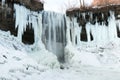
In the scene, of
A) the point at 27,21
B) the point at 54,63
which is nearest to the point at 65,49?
the point at 54,63

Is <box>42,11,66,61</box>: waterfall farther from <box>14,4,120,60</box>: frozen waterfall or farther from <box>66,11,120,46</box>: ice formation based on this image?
<box>66,11,120,46</box>: ice formation

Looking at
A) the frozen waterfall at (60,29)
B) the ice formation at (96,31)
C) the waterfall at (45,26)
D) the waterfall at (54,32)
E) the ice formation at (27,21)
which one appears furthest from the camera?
the ice formation at (96,31)

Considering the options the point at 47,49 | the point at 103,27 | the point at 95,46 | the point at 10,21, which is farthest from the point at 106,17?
the point at 10,21

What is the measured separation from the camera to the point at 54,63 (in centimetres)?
1348

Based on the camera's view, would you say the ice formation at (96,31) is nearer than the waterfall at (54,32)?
No

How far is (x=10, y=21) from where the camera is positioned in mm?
14156

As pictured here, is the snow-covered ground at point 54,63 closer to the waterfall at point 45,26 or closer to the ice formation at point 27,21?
the waterfall at point 45,26

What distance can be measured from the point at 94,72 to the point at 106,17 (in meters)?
5.00

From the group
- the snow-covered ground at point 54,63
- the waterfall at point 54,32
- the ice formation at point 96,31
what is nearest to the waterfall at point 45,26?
the waterfall at point 54,32

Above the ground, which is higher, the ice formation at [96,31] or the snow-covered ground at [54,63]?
the ice formation at [96,31]

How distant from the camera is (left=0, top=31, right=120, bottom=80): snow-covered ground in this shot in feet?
34.3

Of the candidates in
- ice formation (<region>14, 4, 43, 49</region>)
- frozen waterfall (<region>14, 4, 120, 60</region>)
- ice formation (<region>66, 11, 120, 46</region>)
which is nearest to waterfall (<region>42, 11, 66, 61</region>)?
frozen waterfall (<region>14, 4, 120, 60</region>)

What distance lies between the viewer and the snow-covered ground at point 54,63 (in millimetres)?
10445

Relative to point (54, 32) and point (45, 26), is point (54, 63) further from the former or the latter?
point (45, 26)
